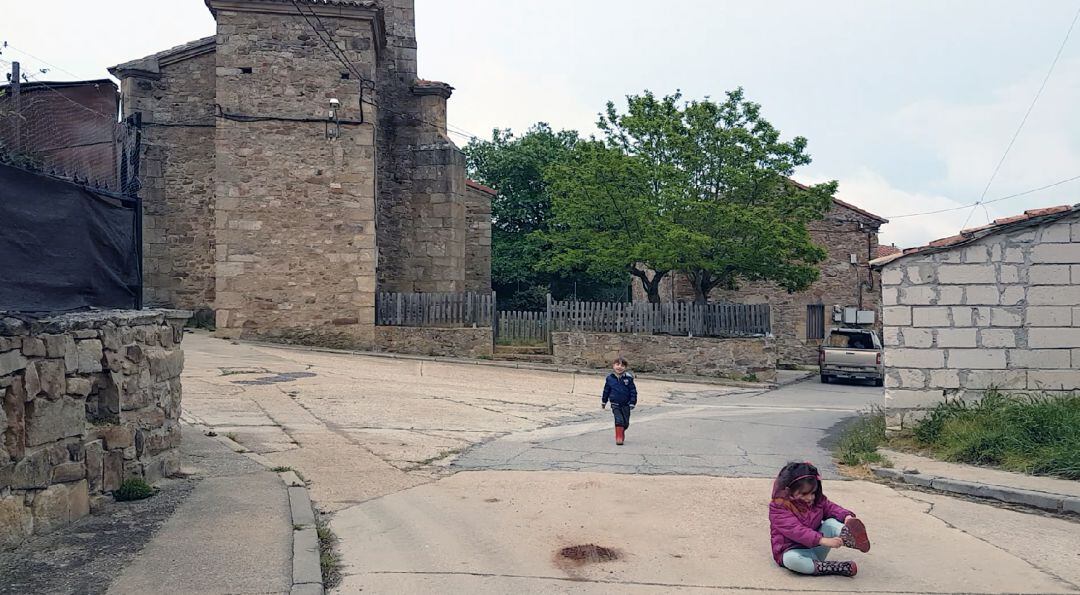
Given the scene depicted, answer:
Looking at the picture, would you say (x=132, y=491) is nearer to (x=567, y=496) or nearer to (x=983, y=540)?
(x=567, y=496)

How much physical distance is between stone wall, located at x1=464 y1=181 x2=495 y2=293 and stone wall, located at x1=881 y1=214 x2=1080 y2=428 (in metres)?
18.0

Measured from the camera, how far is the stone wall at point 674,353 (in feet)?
70.9

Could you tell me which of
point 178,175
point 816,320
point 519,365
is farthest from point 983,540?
point 816,320

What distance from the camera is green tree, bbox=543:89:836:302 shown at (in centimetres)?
2247

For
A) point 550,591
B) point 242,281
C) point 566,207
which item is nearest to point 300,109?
point 242,281

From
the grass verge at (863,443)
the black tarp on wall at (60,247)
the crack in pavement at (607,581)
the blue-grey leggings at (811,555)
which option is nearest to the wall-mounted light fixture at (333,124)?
the black tarp on wall at (60,247)

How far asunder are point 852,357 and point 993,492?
15931mm

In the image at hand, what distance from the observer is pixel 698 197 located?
23312 millimetres

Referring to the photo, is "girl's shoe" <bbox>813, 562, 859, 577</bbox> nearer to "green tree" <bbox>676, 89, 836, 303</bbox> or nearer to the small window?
"green tree" <bbox>676, 89, 836, 303</bbox>

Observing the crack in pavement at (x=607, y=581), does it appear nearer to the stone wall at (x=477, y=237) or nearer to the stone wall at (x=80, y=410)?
the stone wall at (x=80, y=410)

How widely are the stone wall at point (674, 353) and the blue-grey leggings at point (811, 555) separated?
1578cm

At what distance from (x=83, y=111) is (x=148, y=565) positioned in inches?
173

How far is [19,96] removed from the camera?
741cm

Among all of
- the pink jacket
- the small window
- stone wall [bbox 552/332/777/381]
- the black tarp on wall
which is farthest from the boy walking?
the small window
